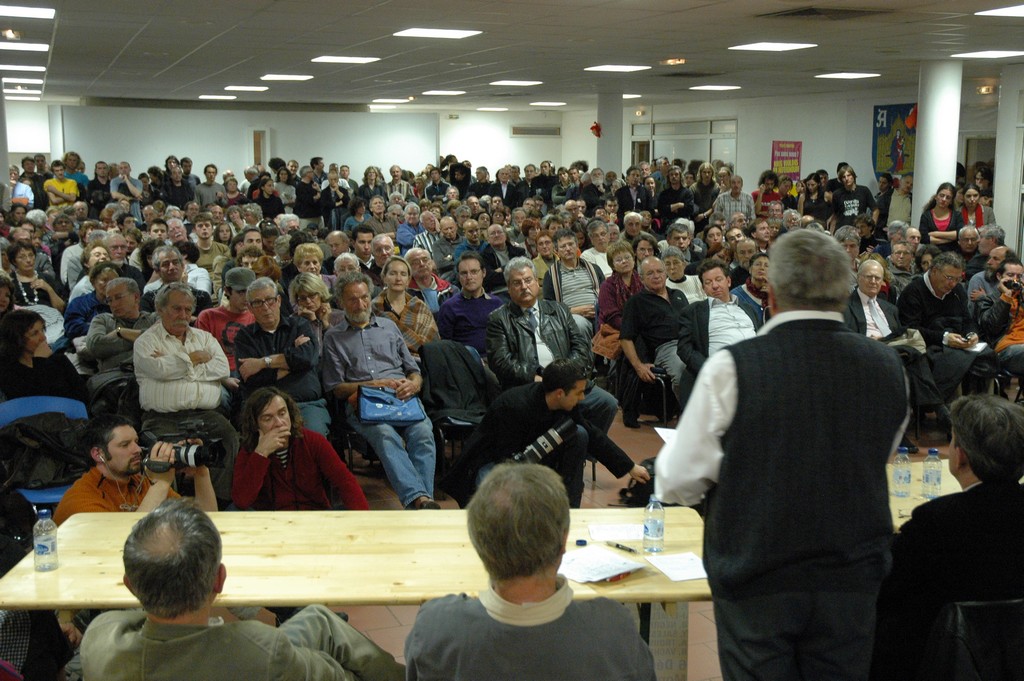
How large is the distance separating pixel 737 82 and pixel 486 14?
27.4 ft

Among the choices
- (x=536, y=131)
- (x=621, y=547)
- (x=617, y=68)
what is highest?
(x=617, y=68)

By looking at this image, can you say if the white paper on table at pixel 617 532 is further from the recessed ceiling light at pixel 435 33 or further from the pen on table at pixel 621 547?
the recessed ceiling light at pixel 435 33

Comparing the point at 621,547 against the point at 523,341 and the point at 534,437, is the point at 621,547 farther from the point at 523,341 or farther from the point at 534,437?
the point at 523,341

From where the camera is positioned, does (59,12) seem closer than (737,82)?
Yes

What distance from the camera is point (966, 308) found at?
7.10 m

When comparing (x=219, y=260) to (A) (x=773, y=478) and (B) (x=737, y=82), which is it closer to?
(A) (x=773, y=478)

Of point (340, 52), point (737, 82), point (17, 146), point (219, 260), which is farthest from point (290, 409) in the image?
point (17, 146)

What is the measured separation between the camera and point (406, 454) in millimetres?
5078

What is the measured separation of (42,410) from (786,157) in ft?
54.1

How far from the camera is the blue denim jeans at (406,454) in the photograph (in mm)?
4913

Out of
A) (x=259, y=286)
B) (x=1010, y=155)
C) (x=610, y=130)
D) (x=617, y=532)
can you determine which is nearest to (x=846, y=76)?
(x=1010, y=155)

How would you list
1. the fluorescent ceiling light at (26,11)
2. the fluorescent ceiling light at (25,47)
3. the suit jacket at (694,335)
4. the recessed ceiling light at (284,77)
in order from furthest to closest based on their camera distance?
the recessed ceiling light at (284,77), the fluorescent ceiling light at (25,47), the fluorescent ceiling light at (26,11), the suit jacket at (694,335)

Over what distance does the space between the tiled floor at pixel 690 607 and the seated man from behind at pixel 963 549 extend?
2.03 feet

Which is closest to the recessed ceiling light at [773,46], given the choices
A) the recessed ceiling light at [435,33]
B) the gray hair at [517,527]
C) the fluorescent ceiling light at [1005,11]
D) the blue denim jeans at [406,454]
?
the fluorescent ceiling light at [1005,11]
